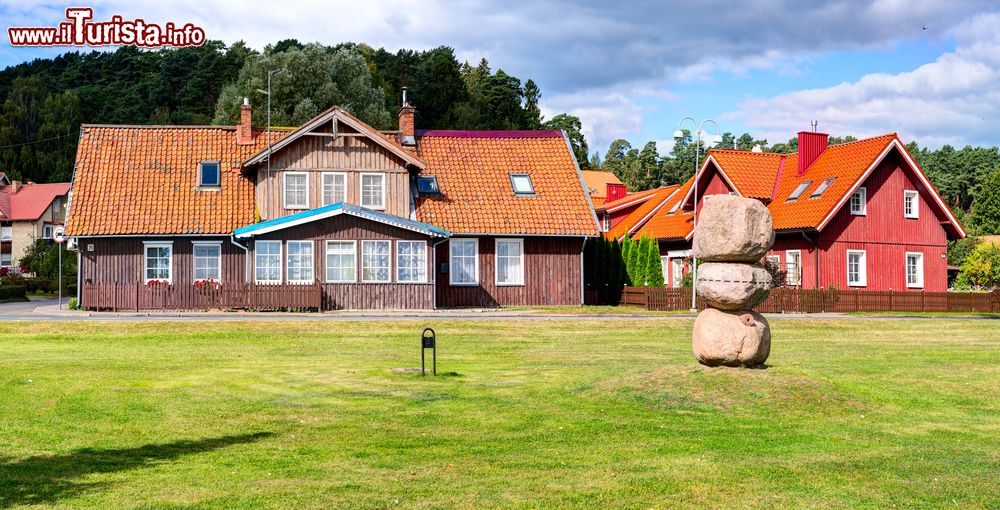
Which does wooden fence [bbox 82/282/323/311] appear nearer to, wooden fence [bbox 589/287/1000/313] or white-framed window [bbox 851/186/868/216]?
wooden fence [bbox 589/287/1000/313]

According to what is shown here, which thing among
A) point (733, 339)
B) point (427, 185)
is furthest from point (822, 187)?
point (733, 339)

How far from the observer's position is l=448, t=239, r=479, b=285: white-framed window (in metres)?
39.7

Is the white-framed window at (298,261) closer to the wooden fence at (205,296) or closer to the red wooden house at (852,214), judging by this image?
the wooden fence at (205,296)

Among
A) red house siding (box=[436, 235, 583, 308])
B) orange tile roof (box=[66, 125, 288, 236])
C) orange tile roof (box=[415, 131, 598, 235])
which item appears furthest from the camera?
orange tile roof (box=[415, 131, 598, 235])

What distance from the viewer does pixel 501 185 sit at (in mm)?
41688

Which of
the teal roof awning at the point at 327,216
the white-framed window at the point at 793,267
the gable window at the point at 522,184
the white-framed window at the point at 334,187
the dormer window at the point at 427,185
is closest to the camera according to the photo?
the teal roof awning at the point at 327,216

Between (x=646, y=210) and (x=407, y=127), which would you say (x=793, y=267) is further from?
(x=407, y=127)

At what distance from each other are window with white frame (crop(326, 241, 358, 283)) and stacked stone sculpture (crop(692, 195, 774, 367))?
2170 cm

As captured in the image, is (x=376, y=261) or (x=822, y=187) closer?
(x=376, y=261)

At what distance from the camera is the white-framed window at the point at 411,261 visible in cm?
3691

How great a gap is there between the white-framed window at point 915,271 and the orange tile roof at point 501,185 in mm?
15749

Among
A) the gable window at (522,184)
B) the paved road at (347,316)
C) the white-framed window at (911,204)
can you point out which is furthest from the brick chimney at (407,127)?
the white-framed window at (911,204)

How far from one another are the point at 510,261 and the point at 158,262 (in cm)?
1317

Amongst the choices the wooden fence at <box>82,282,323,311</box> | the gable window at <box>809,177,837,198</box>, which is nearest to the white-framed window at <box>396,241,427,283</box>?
the wooden fence at <box>82,282,323,311</box>
